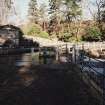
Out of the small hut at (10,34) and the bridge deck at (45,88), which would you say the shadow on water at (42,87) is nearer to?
the bridge deck at (45,88)

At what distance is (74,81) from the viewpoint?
13.8 metres

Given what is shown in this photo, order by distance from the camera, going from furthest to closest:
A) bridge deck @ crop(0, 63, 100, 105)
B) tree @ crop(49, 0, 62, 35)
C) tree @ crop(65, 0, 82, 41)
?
tree @ crop(49, 0, 62, 35), tree @ crop(65, 0, 82, 41), bridge deck @ crop(0, 63, 100, 105)

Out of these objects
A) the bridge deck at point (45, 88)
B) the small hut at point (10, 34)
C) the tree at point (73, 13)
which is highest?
the tree at point (73, 13)

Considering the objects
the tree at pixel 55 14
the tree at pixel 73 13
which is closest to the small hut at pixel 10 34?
the tree at pixel 73 13

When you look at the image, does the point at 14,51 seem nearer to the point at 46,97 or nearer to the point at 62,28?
the point at 46,97

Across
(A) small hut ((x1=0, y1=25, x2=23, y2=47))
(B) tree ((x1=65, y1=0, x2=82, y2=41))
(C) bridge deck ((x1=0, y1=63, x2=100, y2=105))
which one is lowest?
(C) bridge deck ((x1=0, y1=63, x2=100, y2=105))

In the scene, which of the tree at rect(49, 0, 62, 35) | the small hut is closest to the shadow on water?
the small hut

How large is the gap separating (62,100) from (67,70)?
6411 millimetres

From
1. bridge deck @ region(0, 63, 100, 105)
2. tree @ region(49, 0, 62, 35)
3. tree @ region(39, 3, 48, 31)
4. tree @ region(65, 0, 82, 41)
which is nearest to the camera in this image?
bridge deck @ region(0, 63, 100, 105)

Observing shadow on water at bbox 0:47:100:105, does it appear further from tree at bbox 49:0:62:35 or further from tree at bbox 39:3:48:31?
tree at bbox 39:3:48:31

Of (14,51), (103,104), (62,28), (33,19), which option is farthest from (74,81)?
(33,19)

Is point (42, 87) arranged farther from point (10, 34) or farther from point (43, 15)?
point (43, 15)

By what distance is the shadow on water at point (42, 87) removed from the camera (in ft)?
34.8

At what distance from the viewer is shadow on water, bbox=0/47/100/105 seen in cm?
1062
